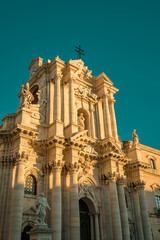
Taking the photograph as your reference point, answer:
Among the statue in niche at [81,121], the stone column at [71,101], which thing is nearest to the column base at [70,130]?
→ the stone column at [71,101]

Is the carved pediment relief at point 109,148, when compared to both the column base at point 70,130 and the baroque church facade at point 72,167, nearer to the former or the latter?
the baroque church facade at point 72,167

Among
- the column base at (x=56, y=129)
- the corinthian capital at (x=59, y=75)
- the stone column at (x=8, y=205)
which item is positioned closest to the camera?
the stone column at (x=8, y=205)

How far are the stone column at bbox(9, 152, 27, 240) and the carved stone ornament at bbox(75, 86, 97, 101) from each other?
416 inches

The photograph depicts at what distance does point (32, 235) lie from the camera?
1548cm

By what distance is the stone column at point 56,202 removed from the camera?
59.9 ft

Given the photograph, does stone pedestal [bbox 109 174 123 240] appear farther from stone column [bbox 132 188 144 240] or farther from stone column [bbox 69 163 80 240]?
stone column [bbox 132 188 144 240]

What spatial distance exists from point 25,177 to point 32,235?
17.1 feet

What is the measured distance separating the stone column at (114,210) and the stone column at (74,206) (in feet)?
14.0

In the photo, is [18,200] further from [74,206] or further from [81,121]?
[81,121]

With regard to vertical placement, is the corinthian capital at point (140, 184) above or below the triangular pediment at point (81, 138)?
below

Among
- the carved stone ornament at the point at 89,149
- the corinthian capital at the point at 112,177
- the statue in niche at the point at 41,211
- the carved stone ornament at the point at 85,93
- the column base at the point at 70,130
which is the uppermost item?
the carved stone ornament at the point at 85,93

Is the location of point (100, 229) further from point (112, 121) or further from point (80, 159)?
point (112, 121)

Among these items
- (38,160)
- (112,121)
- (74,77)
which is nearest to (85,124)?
(112,121)

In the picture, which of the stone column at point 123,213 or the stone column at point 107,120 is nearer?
the stone column at point 123,213
